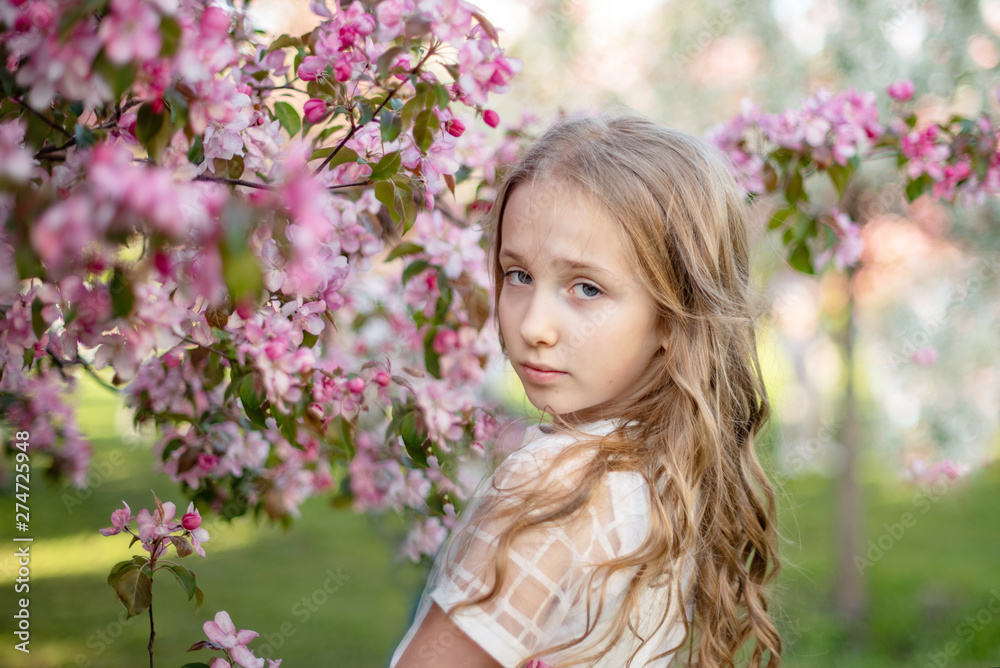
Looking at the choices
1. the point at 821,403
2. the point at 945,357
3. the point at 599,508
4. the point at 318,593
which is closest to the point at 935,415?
the point at 945,357

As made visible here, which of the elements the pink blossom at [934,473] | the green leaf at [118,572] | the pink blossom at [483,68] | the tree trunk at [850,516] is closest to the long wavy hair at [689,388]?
the pink blossom at [483,68]

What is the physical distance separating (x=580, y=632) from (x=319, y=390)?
64 centimetres

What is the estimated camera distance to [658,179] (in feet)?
4.57

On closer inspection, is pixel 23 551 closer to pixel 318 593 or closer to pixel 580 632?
pixel 580 632

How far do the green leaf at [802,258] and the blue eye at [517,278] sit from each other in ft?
3.00

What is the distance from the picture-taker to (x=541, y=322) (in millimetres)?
1267

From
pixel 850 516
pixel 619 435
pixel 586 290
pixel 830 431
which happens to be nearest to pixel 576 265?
pixel 586 290

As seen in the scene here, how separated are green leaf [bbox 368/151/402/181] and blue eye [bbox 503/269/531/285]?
29 cm

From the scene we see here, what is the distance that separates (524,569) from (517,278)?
0.53m

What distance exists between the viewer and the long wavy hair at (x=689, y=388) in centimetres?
124

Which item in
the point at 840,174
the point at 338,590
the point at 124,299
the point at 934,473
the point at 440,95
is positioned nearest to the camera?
the point at 124,299

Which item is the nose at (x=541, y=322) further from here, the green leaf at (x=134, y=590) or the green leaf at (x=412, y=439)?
the green leaf at (x=134, y=590)

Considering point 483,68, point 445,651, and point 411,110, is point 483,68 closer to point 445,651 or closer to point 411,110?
point 411,110

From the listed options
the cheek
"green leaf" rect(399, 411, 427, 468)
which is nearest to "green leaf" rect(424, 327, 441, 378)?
"green leaf" rect(399, 411, 427, 468)
